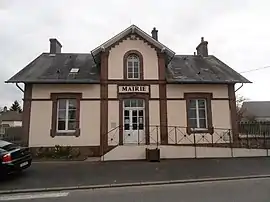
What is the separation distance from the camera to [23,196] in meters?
8.01

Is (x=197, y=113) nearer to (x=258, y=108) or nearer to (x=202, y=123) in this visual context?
(x=202, y=123)

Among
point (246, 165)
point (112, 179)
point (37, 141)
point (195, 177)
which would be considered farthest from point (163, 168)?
point (37, 141)

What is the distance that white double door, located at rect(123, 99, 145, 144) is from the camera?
16438mm

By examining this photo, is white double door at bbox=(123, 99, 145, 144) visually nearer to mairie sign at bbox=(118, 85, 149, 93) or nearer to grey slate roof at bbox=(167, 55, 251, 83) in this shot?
mairie sign at bbox=(118, 85, 149, 93)

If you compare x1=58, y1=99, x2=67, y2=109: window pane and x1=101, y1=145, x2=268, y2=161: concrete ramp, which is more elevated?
x1=58, y1=99, x2=67, y2=109: window pane

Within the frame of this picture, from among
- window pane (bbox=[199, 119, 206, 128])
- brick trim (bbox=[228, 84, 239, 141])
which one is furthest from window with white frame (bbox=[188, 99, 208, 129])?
brick trim (bbox=[228, 84, 239, 141])

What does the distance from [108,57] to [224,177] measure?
9863 millimetres

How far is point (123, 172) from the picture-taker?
11.2m

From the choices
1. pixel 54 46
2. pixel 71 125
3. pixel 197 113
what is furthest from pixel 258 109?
pixel 71 125

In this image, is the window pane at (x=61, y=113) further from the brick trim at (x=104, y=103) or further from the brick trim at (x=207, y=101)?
the brick trim at (x=207, y=101)

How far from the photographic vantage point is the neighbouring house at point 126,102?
16203 mm

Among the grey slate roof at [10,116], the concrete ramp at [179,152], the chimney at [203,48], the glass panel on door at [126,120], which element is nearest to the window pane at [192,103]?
the concrete ramp at [179,152]

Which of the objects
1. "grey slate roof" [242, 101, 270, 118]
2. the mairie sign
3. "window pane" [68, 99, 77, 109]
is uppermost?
→ "grey slate roof" [242, 101, 270, 118]

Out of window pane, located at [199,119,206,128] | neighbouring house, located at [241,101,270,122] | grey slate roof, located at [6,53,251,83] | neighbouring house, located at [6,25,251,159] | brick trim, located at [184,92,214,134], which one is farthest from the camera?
neighbouring house, located at [241,101,270,122]
